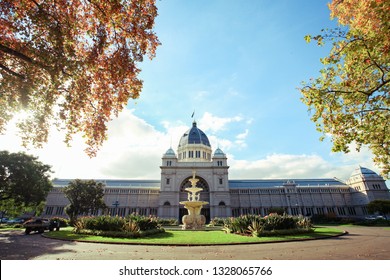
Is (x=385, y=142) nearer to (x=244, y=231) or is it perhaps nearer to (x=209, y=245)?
(x=244, y=231)

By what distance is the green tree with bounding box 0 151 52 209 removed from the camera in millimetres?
29172

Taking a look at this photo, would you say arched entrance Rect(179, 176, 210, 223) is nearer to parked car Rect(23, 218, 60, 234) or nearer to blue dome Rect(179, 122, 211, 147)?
blue dome Rect(179, 122, 211, 147)

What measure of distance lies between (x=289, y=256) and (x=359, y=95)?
878 centimetres

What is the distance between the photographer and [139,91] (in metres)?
10.6

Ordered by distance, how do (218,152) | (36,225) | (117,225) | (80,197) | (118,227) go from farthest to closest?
(218,152) → (80,197) → (36,225) → (117,225) → (118,227)

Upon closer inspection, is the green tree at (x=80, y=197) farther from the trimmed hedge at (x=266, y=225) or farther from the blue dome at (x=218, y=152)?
the blue dome at (x=218, y=152)

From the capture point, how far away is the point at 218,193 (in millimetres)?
56969

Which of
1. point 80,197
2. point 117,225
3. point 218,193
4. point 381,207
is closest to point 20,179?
point 80,197

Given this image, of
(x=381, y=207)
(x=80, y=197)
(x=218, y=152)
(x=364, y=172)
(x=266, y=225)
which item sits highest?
(x=218, y=152)

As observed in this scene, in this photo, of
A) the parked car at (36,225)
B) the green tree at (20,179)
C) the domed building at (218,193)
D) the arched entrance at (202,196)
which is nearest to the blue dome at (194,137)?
the domed building at (218,193)

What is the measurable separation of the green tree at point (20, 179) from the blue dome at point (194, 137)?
41.6 meters

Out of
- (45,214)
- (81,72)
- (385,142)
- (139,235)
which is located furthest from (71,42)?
(45,214)

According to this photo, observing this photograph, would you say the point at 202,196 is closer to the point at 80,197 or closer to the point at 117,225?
the point at 80,197

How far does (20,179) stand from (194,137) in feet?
152
